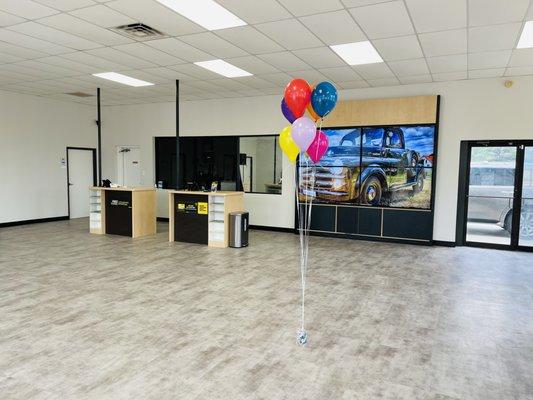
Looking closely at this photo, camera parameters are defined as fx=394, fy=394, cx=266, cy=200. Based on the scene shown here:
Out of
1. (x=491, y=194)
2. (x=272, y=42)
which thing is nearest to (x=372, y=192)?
(x=491, y=194)

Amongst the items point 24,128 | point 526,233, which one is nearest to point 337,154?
point 526,233

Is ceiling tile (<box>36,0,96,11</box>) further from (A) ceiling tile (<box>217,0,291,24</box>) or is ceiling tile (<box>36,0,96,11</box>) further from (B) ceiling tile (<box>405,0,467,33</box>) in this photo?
(B) ceiling tile (<box>405,0,467,33</box>)

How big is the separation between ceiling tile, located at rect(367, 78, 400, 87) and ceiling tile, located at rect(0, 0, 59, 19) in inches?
215

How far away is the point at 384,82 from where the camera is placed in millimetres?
7738

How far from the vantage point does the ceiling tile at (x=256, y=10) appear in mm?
4188

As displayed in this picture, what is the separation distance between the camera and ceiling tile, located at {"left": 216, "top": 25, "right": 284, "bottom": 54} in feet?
16.5

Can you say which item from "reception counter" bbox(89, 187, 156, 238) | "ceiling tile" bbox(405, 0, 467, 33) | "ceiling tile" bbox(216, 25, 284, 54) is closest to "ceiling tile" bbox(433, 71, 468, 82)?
"ceiling tile" bbox(405, 0, 467, 33)

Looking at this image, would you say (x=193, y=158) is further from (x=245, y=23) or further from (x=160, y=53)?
(x=245, y=23)

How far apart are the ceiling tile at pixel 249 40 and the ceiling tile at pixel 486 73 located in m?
3.62

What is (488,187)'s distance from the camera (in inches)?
296

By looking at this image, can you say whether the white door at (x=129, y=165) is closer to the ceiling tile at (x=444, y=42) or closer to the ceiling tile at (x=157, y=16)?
the ceiling tile at (x=157, y=16)

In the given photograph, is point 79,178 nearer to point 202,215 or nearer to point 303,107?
point 202,215

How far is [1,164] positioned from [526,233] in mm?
11261

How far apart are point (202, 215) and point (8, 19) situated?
14.0ft
